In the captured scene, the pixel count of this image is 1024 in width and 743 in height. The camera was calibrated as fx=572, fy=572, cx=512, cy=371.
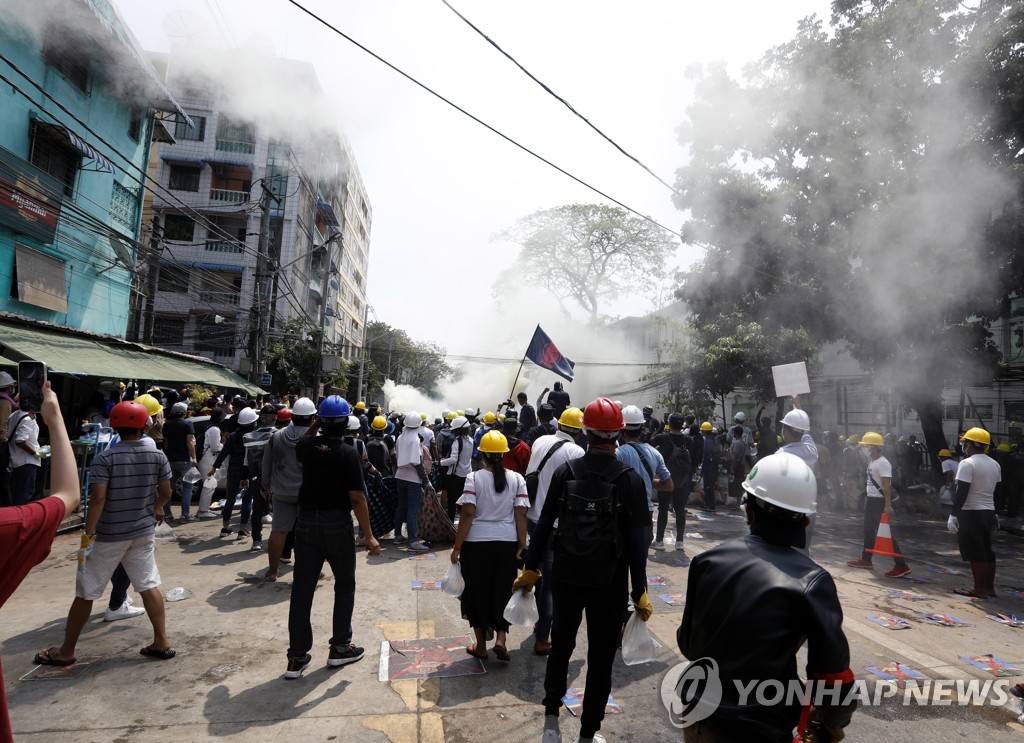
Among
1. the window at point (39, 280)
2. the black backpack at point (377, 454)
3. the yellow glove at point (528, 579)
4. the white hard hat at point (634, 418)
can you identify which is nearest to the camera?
the yellow glove at point (528, 579)

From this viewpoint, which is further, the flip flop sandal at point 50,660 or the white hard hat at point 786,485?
the flip flop sandal at point 50,660

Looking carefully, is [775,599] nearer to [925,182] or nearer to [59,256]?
[925,182]

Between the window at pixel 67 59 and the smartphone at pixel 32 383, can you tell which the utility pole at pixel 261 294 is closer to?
the window at pixel 67 59

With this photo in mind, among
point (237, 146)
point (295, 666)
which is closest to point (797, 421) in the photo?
point (295, 666)

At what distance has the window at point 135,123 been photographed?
15406 mm

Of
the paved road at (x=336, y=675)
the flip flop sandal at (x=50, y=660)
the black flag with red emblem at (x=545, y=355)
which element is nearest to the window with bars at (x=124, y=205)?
the black flag with red emblem at (x=545, y=355)

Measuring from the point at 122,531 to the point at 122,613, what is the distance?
3.70ft

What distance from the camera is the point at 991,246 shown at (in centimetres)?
1070

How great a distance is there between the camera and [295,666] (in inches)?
138

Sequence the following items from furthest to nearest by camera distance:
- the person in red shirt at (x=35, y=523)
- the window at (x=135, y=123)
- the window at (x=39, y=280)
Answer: the window at (x=135, y=123)
the window at (x=39, y=280)
the person in red shirt at (x=35, y=523)

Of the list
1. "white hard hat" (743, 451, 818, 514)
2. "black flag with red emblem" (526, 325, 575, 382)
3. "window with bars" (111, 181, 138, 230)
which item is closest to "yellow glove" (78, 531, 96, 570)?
"white hard hat" (743, 451, 818, 514)

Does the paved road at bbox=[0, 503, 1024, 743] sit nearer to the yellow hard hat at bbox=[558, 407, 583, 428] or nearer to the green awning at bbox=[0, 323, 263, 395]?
the yellow hard hat at bbox=[558, 407, 583, 428]

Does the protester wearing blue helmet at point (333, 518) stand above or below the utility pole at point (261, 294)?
below

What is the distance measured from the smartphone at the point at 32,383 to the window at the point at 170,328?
27.9 m
